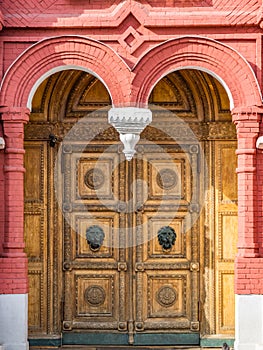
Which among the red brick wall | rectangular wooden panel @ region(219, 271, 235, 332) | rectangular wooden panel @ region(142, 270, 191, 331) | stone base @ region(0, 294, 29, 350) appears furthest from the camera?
rectangular wooden panel @ region(142, 270, 191, 331)

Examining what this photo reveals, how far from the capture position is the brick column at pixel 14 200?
9797 mm

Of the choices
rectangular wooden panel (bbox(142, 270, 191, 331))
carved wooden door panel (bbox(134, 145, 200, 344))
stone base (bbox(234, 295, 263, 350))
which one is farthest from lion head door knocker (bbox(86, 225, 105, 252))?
stone base (bbox(234, 295, 263, 350))

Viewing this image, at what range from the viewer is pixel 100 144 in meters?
11.2

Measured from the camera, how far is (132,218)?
11.1 m

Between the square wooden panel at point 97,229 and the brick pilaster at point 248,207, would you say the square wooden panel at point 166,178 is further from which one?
the brick pilaster at point 248,207

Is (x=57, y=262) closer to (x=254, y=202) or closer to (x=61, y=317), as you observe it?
(x=61, y=317)

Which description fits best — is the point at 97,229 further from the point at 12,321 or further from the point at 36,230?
the point at 12,321

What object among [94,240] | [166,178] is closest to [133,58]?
[166,178]

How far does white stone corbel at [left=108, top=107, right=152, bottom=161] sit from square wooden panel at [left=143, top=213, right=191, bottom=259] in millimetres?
1569

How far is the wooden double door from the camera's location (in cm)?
1110

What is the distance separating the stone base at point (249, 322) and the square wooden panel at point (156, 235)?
1.55 metres

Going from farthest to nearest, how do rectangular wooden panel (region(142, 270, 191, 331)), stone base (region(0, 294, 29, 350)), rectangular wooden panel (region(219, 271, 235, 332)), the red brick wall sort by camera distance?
rectangular wooden panel (region(142, 270, 191, 331))
rectangular wooden panel (region(219, 271, 235, 332))
the red brick wall
stone base (region(0, 294, 29, 350))

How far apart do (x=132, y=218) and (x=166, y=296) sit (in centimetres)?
116

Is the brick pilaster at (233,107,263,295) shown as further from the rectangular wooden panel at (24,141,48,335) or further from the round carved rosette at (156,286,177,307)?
the rectangular wooden panel at (24,141,48,335)
